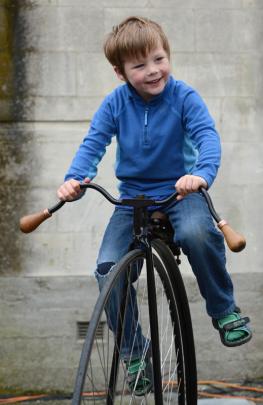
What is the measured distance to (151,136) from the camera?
418 centimetres

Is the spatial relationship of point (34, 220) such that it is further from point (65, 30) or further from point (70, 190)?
point (65, 30)

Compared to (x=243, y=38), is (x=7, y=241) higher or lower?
lower

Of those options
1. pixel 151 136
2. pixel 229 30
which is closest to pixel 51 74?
pixel 229 30

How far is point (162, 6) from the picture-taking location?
642 cm

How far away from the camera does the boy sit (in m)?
4.05

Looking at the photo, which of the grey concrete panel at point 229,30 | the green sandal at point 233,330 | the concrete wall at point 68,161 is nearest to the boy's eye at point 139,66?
the green sandal at point 233,330

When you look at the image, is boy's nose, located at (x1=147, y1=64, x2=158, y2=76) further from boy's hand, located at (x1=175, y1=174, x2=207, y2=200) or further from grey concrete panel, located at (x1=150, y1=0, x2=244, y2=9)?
grey concrete panel, located at (x1=150, y1=0, x2=244, y2=9)

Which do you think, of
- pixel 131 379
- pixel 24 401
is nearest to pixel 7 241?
pixel 24 401

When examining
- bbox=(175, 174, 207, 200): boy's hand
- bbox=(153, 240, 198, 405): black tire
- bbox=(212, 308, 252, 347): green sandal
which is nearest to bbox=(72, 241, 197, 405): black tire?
bbox=(153, 240, 198, 405): black tire

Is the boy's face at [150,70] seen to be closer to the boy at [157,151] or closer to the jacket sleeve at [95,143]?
the boy at [157,151]

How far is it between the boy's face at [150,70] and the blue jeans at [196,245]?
0.53 metres

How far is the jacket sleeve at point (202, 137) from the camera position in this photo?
3.96m

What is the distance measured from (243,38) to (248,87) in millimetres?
349

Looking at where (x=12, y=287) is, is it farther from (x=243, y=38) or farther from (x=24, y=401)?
(x=243, y=38)
